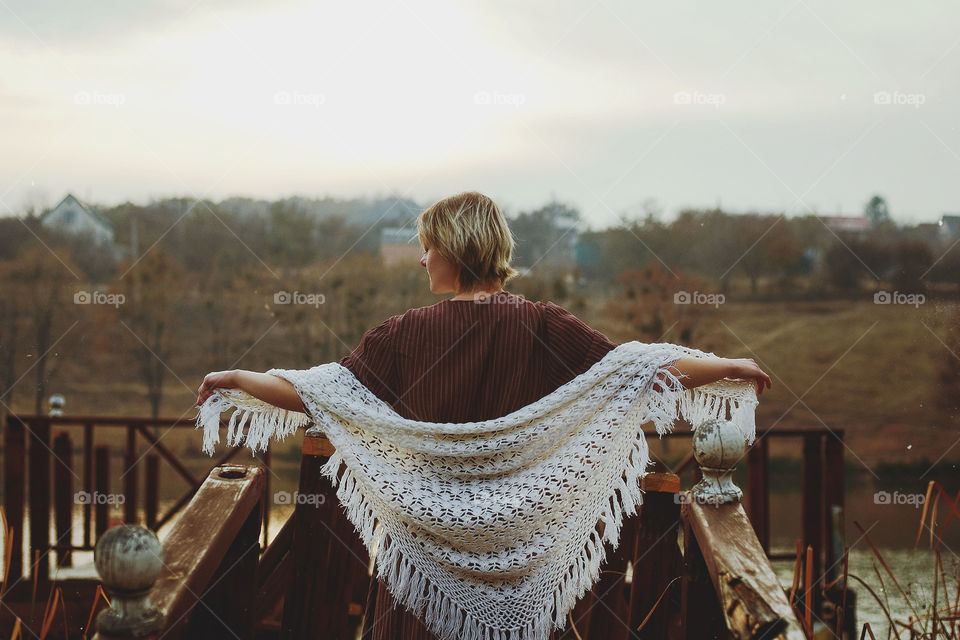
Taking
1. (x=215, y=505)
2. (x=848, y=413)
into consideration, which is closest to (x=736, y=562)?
(x=215, y=505)

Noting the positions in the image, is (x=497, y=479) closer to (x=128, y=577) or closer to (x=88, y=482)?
(x=128, y=577)

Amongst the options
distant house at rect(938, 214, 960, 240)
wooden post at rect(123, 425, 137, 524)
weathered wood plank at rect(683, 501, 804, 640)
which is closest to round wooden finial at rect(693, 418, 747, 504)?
weathered wood plank at rect(683, 501, 804, 640)

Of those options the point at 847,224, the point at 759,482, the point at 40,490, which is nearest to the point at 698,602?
the point at 759,482

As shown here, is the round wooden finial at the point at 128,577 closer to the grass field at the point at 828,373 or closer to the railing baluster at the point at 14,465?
the railing baluster at the point at 14,465

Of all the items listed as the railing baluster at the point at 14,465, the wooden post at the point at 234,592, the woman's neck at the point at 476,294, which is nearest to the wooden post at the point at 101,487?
the railing baluster at the point at 14,465

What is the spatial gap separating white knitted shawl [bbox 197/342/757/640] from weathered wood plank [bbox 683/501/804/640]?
0.24 metres

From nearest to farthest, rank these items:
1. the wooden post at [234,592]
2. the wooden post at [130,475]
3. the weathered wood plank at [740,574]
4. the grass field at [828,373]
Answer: the weathered wood plank at [740,574]
the wooden post at [234,592]
the wooden post at [130,475]
the grass field at [828,373]

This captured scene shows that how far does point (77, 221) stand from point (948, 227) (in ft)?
41.2

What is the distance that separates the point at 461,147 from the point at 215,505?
8895 millimetres

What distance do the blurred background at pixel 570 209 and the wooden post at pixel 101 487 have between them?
201 inches

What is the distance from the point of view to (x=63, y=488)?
514 cm

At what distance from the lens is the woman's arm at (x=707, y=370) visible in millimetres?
1667

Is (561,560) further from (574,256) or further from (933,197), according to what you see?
(933,197)

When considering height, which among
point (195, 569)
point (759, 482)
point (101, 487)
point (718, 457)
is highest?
point (718, 457)
